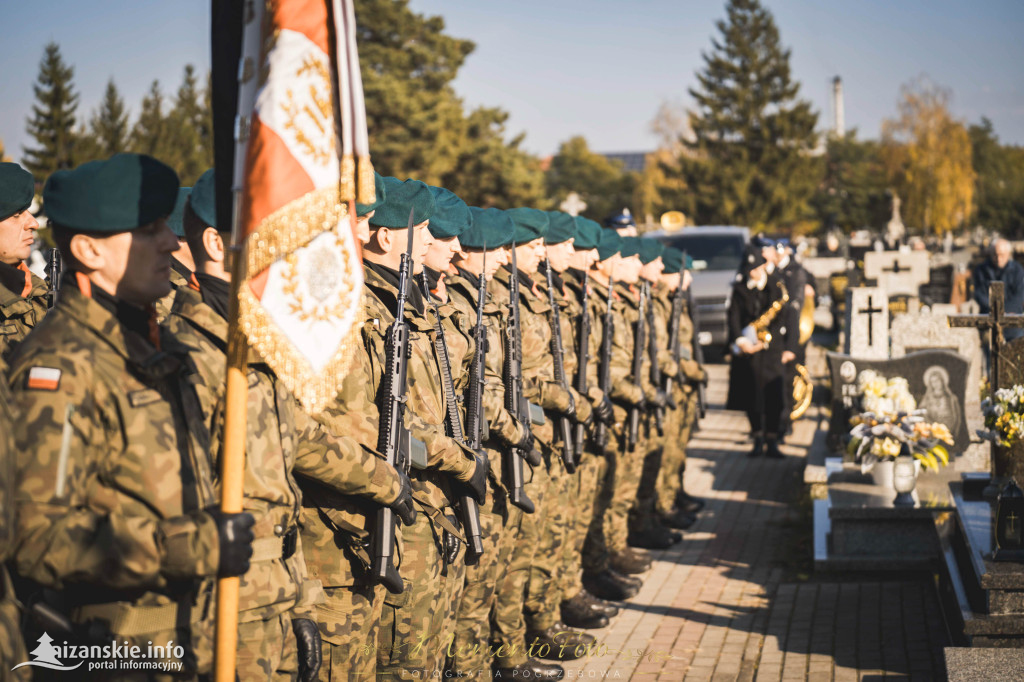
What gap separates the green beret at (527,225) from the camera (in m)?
6.09

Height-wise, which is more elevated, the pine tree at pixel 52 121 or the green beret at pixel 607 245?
the pine tree at pixel 52 121

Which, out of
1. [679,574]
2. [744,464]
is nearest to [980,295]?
[744,464]

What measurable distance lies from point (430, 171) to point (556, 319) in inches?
1136

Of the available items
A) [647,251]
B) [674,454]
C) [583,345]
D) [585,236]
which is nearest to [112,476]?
[583,345]

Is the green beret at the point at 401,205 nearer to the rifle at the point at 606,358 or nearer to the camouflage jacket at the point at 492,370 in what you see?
the camouflage jacket at the point at 492,370

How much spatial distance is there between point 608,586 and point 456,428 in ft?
9.90

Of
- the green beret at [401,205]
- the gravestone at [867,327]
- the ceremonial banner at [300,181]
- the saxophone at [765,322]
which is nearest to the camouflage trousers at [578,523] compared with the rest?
the green beret at [401,205]

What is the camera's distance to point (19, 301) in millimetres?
4613

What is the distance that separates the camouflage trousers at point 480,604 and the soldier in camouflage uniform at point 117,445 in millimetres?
2093

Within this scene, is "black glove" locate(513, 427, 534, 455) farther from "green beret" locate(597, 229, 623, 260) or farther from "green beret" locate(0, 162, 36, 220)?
"green beret" locate(597, 229, 623, 260)

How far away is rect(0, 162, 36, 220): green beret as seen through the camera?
4.63 meters

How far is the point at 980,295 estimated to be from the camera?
12.9m

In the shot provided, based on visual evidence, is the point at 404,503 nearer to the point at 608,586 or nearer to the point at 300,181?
the point at 300,181

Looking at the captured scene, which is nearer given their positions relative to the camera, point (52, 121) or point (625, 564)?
point (625, 564)
